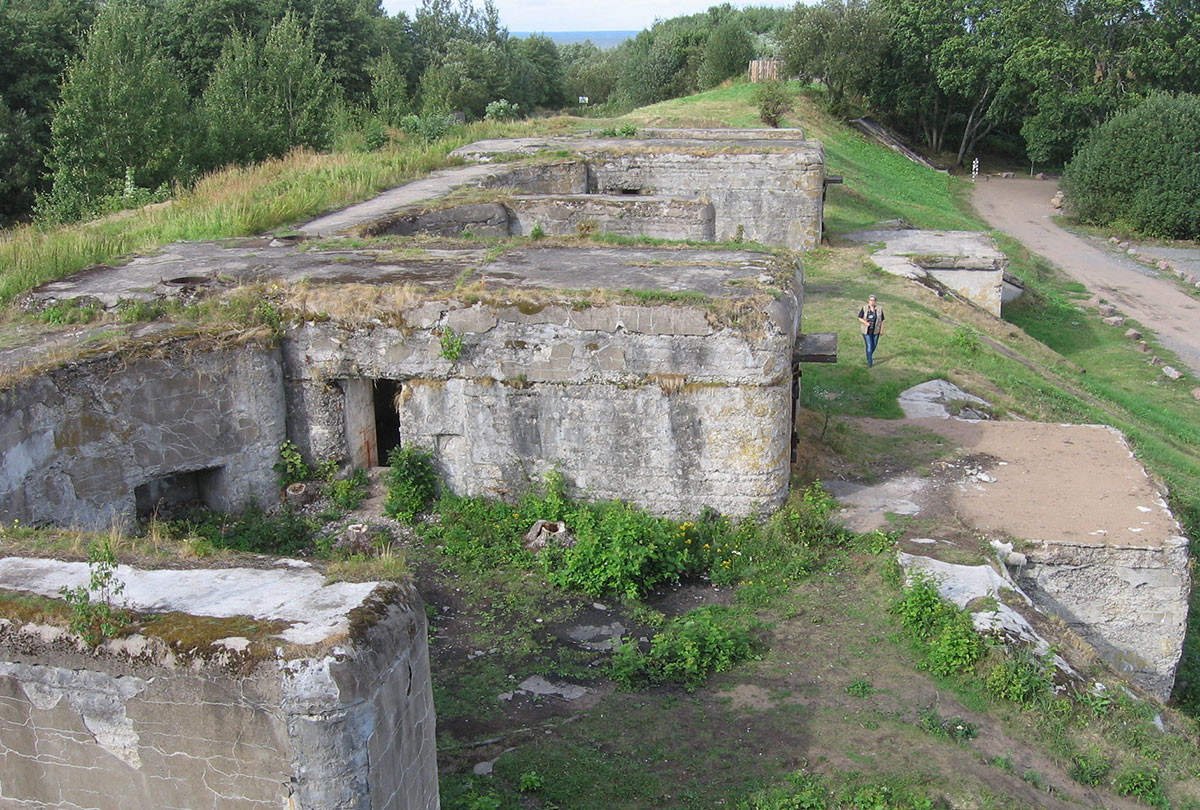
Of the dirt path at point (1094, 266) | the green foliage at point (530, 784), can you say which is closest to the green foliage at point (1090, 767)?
the green foliage at point (530, 784)

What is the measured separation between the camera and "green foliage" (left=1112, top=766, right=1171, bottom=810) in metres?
5.83

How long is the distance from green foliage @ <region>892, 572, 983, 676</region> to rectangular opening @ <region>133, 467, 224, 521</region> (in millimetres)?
5511

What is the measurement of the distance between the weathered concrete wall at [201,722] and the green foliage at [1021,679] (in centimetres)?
414

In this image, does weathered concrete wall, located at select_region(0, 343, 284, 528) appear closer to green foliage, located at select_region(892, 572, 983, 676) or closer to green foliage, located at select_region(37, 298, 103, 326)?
green foliage, located at select_region(37, 298, 103, 326)

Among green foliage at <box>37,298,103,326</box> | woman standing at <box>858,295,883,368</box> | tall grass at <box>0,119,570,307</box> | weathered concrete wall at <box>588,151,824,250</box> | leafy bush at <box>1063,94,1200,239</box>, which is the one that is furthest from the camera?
leafy bush at <box>1063,94,1200,239</box>

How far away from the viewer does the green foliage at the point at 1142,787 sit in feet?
19.1

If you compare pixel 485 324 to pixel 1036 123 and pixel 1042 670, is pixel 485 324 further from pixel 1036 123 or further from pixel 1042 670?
pixel 1036 123

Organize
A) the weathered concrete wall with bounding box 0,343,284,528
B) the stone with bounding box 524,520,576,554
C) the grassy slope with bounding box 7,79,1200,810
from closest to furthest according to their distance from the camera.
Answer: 1. the grassy slope with bounding box 7,79,1200,810
2. the weathered concrete wall with bounding box 0,343,284,528
3. the stone with bounding box 524,520,576,554

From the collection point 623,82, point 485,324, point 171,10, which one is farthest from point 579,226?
point 623,82

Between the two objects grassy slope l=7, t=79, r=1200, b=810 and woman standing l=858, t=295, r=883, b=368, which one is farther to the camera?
woman standing l=858, t=295, r=883, b=368

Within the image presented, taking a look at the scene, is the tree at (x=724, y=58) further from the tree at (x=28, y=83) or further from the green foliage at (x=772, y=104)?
the tree at (x=28, y=83)

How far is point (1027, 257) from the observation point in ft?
84.4

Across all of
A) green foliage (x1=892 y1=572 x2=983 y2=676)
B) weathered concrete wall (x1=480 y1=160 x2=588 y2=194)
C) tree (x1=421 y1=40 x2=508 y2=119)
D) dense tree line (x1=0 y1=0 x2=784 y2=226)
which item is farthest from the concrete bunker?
tree (x1=421 y1=40 x2=508 y2=119)

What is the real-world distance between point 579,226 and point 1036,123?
2696 cm
